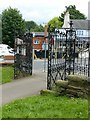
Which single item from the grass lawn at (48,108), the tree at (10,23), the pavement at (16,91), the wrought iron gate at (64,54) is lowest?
the pavement at (16,91)

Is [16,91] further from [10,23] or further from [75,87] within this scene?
[10,23]

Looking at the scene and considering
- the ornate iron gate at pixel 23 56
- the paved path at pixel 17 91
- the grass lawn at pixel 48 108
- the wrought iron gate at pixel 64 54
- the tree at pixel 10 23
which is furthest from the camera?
the tree at pixel 10 23

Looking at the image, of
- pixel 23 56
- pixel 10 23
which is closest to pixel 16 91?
pixel 23 56

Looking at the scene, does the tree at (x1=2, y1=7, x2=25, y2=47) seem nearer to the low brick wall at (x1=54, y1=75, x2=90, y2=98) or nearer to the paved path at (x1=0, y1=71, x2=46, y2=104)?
the paved path at (x1=0, y1=71, x2=46, y2=104)

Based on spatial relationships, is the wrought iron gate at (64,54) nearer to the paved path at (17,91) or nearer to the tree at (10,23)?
the paved path at (17,91)

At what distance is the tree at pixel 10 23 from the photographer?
56.2 meters

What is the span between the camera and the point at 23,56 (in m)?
18.8

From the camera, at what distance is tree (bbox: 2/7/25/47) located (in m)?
56.2

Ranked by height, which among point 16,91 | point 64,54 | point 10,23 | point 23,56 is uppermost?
point 10,23

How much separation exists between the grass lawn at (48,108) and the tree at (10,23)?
46249 millimetres

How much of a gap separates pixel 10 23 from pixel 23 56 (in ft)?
136

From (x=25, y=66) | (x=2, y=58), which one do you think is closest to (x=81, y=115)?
(x=25, y=66)

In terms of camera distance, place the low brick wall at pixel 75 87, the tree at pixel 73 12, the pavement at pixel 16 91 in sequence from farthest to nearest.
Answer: the tree at pixel 73 12 → the pavement at pixel 16 91 → the low brick wall at pixel 75 87

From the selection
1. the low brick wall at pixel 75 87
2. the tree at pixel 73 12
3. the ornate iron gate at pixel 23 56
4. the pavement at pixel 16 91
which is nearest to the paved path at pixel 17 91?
the pavement at pixel 16 91
